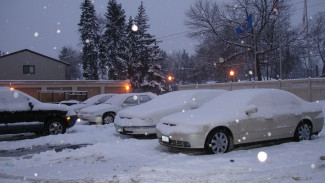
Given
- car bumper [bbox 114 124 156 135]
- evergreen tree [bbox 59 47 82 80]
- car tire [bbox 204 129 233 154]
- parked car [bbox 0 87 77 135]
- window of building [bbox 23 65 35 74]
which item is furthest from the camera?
evergreen tree [bbox 59 47 82 80]

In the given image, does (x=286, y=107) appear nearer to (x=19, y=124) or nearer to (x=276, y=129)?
(x=276, y=129)

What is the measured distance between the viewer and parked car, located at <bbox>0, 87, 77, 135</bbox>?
1005 cm

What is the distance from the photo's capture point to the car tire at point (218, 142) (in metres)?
7.04

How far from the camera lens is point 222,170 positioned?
571 centimetres

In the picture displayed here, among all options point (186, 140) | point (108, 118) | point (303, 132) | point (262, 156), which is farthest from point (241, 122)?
point (108, 118)

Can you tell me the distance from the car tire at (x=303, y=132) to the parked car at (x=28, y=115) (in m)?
7.57

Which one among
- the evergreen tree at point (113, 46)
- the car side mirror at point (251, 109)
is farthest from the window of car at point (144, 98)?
the evergreen tree at point (113, 46)

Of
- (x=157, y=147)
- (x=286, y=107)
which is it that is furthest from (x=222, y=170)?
(x=286, y=107)

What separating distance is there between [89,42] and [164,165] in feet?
155

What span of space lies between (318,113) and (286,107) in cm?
123

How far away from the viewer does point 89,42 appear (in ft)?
167

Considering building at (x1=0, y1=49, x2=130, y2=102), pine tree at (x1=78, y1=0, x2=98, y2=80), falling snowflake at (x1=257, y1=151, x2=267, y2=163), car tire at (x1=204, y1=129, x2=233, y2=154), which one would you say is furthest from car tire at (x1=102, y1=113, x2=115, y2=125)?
pine tree at (x1=78, y1=0, x2=98, y2=80)

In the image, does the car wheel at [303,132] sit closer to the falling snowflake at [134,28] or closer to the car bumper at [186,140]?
the car bumper at [186,140]

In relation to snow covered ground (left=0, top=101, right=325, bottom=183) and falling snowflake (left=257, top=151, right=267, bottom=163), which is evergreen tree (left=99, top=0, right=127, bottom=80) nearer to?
snow covered ground (left=0, top=101, right=325, bottom=183)
